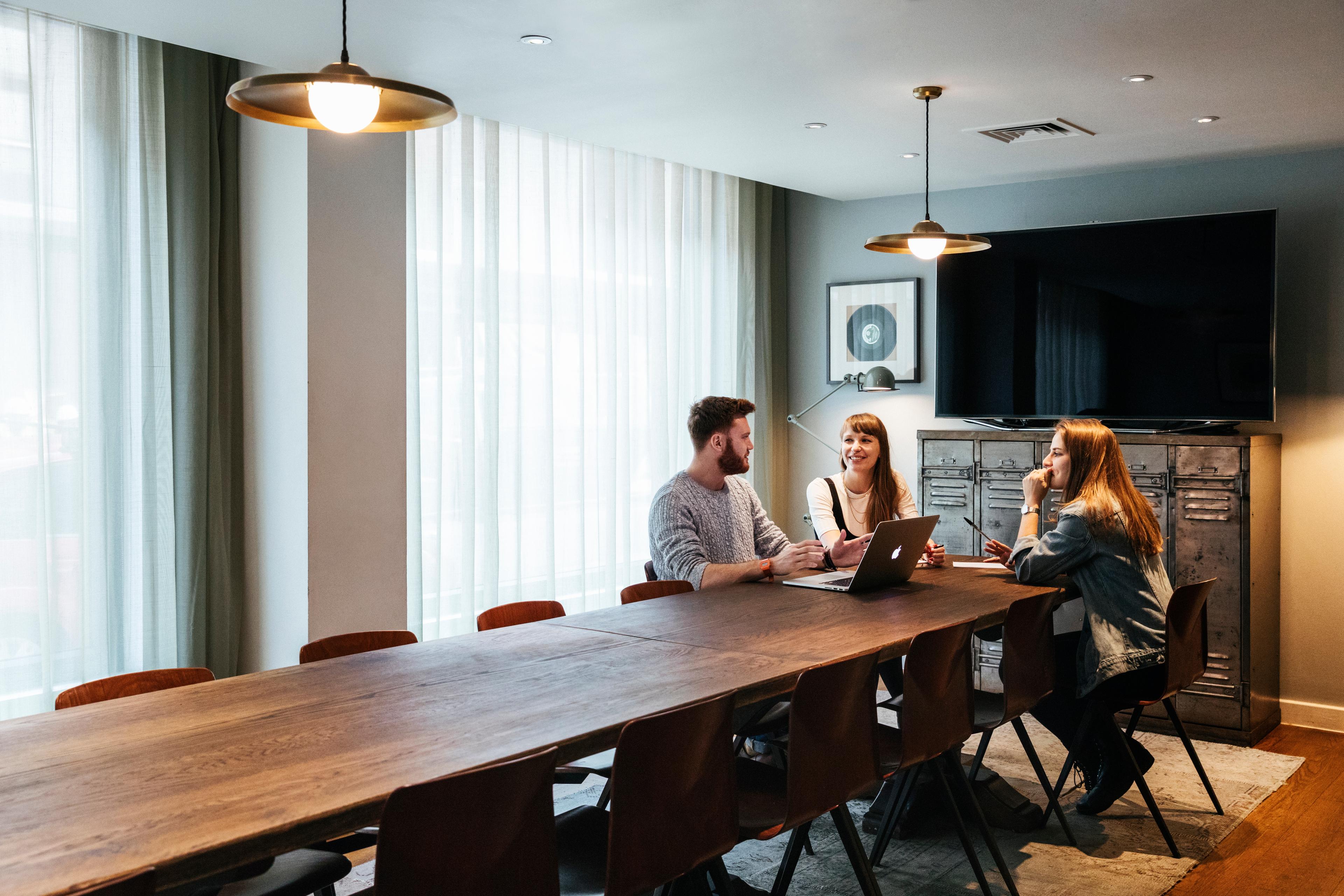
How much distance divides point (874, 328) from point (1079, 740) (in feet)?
10.5

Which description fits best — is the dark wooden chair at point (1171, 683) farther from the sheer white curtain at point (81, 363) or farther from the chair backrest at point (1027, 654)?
the sheer white curtain at point (81, 363)

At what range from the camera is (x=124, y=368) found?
3.86 metres

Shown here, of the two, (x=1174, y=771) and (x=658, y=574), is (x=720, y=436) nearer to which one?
(x=658, y=574)

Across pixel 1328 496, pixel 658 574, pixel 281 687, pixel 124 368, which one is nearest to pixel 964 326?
pixel 1328 496

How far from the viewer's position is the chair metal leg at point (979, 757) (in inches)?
133

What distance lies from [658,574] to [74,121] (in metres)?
2.53

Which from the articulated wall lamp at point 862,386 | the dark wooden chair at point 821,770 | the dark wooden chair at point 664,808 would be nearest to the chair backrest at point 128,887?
the dark wooden chair at point 664,808

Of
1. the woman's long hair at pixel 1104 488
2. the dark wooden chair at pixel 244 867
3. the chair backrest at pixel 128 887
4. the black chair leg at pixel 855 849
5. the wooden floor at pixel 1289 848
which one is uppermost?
the woman's long hair at pixel 1104 488

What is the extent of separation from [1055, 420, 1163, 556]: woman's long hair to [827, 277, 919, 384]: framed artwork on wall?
8.28 ft

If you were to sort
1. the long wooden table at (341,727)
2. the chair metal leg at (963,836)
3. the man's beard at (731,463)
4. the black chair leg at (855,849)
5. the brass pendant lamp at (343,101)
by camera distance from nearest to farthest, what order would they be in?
the long wooden table at (341,727) → the brass pendant lamp at (343,101) → the black chair leg at (855,849) → the chair metal leg at (963,836) → the man's beard at (731,463)

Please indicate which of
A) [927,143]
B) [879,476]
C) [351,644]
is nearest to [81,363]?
[351,644]

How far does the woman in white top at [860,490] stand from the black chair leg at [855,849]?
184 cm

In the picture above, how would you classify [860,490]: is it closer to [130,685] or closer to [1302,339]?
[1302,339]

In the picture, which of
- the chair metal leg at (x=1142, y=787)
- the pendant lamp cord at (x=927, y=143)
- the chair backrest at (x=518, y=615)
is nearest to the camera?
the chair backrest at (x=518, y=615)
